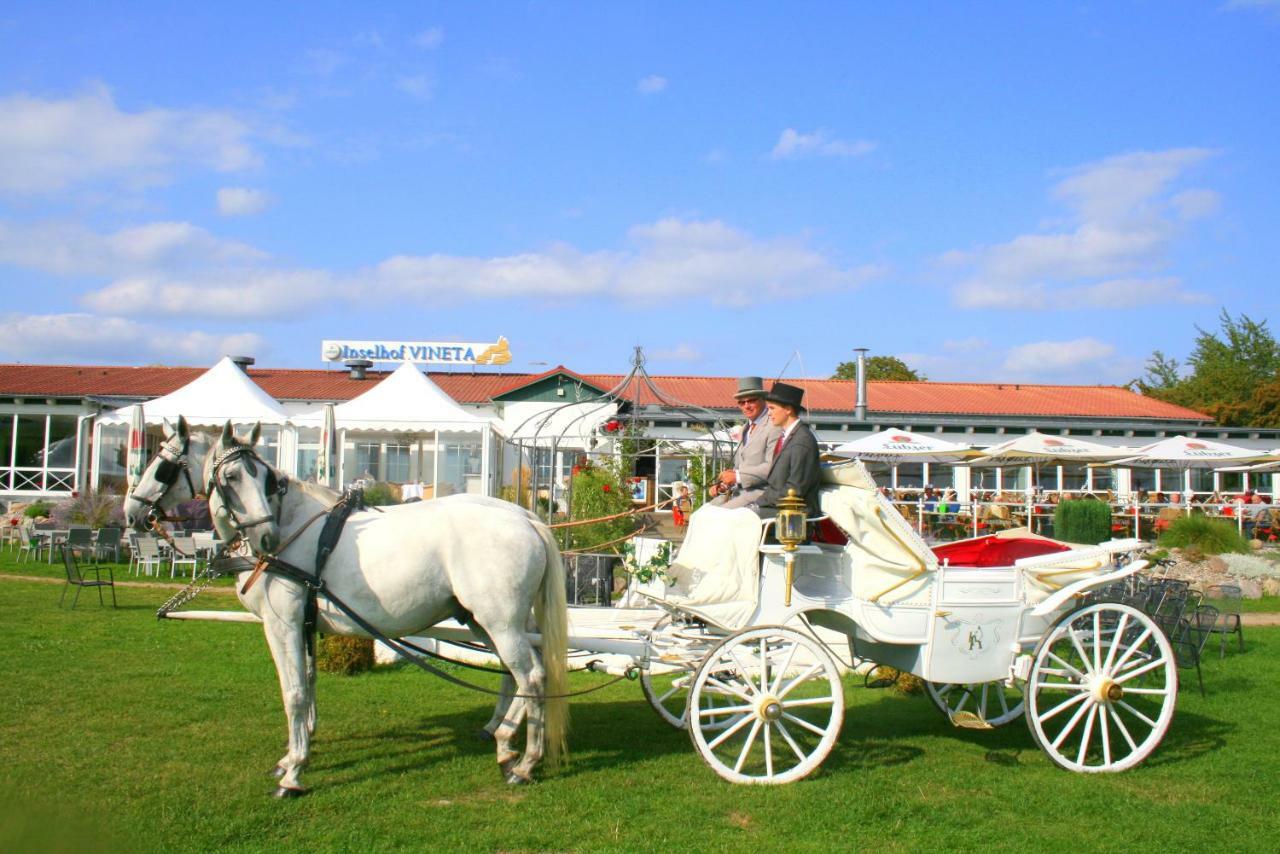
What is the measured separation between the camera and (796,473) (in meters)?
5.48

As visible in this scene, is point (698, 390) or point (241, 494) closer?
point (241, 494)

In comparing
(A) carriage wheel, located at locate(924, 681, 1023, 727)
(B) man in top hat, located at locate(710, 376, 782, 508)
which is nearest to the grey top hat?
(B) man in top hat, located at locate(710, 376, 782, 508)

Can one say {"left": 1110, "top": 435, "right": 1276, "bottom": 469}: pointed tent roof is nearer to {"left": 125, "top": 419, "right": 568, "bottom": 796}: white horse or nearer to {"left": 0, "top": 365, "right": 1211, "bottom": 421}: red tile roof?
{"left": 0, "top": 365, "right": 1211, "bottom": 421}: red tile roof

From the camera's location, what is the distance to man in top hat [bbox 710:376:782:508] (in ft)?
19.2

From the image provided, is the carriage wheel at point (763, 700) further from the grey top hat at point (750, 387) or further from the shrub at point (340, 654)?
the shrub at point (340, 654)

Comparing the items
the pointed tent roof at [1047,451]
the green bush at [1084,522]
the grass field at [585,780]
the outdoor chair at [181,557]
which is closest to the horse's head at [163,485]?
the grass field at [585,780]

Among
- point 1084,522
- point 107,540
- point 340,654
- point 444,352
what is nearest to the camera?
point 340,654

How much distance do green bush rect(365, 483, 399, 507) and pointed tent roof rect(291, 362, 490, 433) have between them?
48.9 inches

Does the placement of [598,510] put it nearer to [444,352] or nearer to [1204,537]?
[1204,537]

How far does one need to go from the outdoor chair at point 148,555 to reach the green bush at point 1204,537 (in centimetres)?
1683

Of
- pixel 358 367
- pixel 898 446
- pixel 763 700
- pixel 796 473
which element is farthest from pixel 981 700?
pixel 358 367

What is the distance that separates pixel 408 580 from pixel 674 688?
2010mm

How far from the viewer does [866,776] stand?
533 centimetres

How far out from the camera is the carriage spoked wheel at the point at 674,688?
5867 mm
